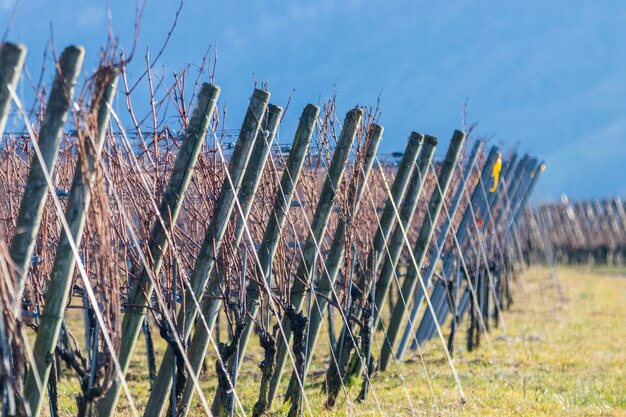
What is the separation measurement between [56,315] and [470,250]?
9.33 metres

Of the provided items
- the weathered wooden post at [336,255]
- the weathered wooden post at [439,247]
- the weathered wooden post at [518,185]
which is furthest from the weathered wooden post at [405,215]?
the weathered wooden post at [518,185]

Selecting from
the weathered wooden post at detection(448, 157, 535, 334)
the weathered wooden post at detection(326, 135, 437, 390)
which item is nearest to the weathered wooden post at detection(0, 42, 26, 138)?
the weathered wooden post at detection(326, 135, 437, 390)

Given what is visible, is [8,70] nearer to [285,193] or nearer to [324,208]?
[285,193]

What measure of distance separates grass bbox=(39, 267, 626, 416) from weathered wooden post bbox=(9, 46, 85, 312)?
3196mm

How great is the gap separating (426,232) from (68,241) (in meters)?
5.73

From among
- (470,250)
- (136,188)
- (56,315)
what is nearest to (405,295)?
(470,250)

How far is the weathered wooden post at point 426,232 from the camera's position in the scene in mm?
10539

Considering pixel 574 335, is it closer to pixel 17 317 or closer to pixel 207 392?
pixel 207 392

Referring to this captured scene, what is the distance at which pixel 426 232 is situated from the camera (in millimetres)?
10641

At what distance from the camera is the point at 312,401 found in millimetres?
8852

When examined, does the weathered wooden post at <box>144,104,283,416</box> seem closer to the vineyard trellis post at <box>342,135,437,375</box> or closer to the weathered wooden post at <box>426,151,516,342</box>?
the vineyard trellis post at <box>342,135,437,375</box>

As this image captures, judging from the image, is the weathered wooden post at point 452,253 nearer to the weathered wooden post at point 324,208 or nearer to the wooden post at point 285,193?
the weathered wooden post at point 324,208

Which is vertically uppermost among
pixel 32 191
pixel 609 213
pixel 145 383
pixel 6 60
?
pixel 609 213

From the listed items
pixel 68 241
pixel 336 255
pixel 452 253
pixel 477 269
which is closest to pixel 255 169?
pixel 336 255
